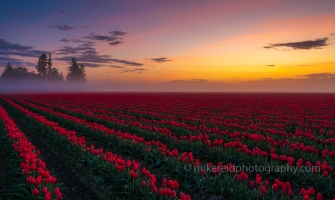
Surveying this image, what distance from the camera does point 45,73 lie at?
112 metres

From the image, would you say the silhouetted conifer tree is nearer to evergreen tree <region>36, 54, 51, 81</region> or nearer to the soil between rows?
evergreen tree <region>36, 54, 51, 81</region>

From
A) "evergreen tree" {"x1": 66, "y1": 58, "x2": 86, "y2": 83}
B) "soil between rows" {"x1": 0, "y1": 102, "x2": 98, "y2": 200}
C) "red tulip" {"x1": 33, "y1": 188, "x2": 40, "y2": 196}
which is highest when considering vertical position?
"evergreen tree" {"x1": 66, "y1": 58, "x2": 86, "y2": 83}

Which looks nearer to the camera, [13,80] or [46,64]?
[46,64]

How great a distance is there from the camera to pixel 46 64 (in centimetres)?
11262

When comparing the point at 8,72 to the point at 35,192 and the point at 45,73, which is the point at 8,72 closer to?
the point at 45,73

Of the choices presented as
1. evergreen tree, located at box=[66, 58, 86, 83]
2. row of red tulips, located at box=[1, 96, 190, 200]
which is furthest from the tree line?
row of red tulips, located at box=[1, 96, 190, 200]

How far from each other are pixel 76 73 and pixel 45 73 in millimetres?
14192

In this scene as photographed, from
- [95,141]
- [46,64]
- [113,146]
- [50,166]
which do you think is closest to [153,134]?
[113,146]

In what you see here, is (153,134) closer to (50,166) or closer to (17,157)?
(50,166)

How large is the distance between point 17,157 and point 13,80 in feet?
522

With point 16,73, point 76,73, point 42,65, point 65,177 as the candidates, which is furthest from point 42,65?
point 65,177

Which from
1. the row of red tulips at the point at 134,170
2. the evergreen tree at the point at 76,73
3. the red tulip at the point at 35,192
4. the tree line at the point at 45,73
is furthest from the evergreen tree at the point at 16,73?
the red tulip at the point at 35,192

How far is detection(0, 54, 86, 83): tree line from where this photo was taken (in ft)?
366

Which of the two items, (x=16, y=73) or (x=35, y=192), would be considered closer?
(x=35, y=192)
